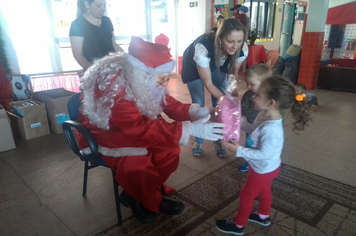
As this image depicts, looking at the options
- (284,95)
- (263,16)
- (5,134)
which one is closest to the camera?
(284,95)


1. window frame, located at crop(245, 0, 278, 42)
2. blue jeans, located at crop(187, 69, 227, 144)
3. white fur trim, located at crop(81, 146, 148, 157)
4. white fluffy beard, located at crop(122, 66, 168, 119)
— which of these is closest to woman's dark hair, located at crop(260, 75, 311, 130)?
white fluffy beard, located at crop(122, 66, 168, 119)

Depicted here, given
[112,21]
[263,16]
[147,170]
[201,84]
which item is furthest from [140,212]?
[263,16]

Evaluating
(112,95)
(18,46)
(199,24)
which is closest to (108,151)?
(112,95)

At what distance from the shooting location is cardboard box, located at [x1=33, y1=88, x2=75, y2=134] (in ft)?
10.2

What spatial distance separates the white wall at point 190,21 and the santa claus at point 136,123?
16.6 ft

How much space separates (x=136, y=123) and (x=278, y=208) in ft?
3.82

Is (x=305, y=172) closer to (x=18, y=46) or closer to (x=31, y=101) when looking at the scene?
(x=31, y=101)

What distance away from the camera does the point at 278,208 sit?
177 cm

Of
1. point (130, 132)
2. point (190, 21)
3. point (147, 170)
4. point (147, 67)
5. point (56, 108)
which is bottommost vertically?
point (56, 108)

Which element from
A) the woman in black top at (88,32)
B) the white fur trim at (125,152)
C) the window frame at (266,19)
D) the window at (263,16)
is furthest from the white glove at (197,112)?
the window frame at (266,19)

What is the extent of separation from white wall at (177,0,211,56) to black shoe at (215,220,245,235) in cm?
527

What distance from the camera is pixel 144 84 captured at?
1414mm

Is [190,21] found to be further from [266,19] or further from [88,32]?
[88,32]

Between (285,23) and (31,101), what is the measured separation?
379 inches
